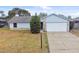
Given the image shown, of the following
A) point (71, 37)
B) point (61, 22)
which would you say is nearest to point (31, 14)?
point (61, 22)

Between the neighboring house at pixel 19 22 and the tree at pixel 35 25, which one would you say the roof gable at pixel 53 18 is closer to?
the tree at pixel 35 25

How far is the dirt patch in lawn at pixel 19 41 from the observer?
10.2ft

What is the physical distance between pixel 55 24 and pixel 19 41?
525 millimetres

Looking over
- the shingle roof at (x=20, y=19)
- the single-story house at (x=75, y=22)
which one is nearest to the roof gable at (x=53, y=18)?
the single-story house at (x=75, y=22)

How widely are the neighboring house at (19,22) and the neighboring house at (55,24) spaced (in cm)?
22

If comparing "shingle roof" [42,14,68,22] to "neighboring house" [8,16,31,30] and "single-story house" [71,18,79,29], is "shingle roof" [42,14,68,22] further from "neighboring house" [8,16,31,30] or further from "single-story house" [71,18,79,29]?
"neighboring house" [8,16,31,30]

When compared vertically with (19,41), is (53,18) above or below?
above

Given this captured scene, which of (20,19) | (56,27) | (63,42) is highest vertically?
(20,19)

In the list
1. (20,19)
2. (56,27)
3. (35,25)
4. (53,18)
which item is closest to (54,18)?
(53,18)

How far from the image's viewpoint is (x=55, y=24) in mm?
3143

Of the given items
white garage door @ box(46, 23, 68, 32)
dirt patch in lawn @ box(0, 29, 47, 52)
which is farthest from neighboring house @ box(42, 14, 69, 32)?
dirt patch in lawn @ box(0, 29, 47, 52)

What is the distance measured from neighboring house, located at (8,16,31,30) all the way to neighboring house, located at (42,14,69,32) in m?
0.22

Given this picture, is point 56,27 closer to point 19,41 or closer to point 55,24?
point 55,24

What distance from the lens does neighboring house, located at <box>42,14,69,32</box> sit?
3119mm
